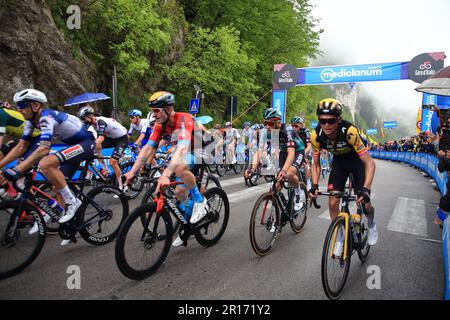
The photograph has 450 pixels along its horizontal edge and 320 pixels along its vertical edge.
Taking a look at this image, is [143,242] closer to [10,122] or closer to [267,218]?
[267,218]

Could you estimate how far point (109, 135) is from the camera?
7215 mm

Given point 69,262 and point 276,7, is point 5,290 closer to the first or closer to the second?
point 69,262

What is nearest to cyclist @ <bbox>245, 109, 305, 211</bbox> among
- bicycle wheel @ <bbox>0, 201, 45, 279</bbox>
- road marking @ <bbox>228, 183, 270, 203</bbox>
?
road marking @ <bbox>228, 183, 270, 203</bbox>

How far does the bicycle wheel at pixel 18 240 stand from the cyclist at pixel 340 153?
336 centimetres

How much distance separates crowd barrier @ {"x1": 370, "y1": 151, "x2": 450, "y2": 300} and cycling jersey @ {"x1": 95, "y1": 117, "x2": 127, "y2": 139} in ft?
22.2

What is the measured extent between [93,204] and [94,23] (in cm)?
1147

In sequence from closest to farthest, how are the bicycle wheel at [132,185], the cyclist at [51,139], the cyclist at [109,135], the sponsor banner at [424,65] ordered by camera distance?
the cyclist at [51,139] → the cyclist at [109,135] → the bicycle wheel at [132,185] → the sponsor banner at [424,65]

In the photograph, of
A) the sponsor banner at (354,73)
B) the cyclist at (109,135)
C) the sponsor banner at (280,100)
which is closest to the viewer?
the cyclist at (109,135)

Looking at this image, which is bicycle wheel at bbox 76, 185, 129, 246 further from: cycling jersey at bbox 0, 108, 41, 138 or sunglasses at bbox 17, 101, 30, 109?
cycling jersey at bbox 0, 108, 41, 138

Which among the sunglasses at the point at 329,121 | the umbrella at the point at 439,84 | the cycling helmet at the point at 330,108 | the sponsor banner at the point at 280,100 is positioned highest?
the sponsor banner at the point at 280,100

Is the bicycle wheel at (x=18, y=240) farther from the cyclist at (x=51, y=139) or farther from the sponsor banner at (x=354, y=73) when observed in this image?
the sponsor banner at (x=354, y=73)

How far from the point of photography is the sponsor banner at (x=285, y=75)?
21859 millimetres

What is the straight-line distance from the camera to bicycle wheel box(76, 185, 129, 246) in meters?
4.14

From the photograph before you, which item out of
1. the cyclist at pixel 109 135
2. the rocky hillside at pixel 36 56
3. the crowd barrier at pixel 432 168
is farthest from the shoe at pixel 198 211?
the rocky hillside at pixel 36 56
